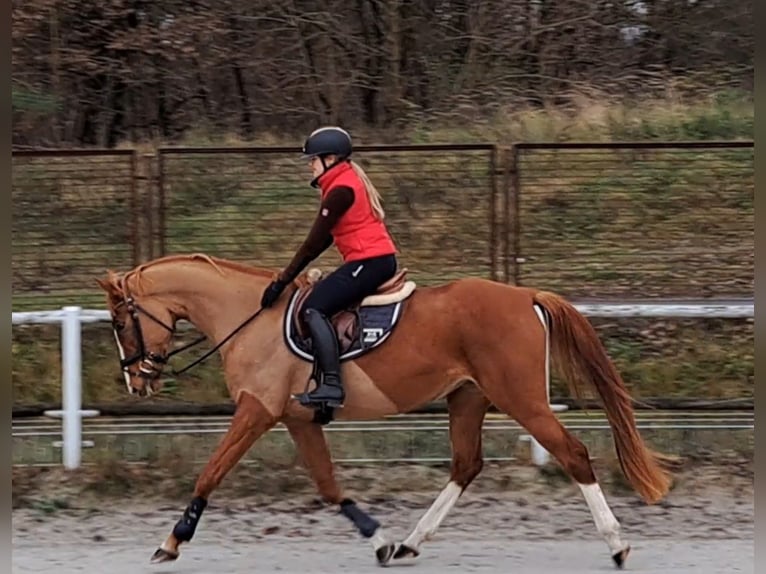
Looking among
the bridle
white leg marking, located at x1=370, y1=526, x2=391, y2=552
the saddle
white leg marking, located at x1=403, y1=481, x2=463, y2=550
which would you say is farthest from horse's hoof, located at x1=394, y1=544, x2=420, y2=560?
the bridle

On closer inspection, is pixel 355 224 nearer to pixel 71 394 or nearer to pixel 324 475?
pixel 324 475

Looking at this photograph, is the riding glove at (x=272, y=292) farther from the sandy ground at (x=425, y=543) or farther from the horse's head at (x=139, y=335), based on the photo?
the sandy ground at (x=425, y=543)

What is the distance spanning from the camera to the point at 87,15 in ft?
52.0

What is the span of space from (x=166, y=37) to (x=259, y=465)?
8942 millimetres

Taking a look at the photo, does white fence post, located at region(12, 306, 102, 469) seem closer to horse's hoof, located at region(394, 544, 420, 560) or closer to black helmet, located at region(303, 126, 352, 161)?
black helmet, located at region(303, 126, 352, 161)

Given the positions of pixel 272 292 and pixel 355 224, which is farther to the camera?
pixel 272 292

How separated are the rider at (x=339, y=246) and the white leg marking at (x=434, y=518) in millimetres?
862

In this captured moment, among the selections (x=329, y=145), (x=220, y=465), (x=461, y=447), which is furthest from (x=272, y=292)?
(x=461, y=447)

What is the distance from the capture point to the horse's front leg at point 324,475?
6883 millimetres

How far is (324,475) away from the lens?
7.02 m

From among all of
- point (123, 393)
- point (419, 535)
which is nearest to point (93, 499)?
point (123, 393)

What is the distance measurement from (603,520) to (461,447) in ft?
3.06

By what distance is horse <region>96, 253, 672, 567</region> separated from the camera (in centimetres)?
678

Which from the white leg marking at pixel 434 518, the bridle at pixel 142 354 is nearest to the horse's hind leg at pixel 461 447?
the white leg marking at pixel 434 518
